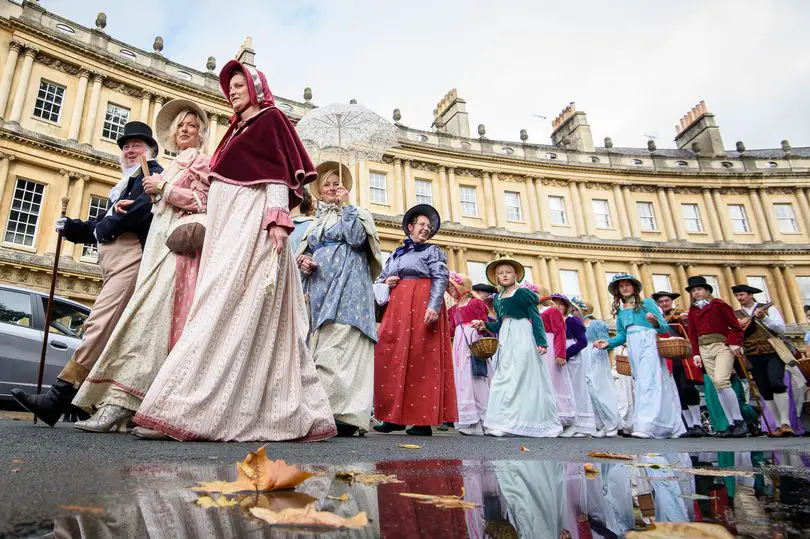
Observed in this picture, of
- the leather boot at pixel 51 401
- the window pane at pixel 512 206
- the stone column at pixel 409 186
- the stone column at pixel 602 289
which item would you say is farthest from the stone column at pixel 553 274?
the leather boot at pixel 51 401

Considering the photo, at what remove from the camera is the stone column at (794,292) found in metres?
25.8

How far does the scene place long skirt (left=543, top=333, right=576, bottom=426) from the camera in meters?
6.68

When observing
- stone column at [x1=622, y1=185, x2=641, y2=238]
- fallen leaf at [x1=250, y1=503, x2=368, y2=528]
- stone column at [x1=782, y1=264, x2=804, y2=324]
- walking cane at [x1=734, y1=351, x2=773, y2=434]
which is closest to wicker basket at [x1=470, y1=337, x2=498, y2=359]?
walking cane at [x1=734, y1=351, x2=773, y2=434]

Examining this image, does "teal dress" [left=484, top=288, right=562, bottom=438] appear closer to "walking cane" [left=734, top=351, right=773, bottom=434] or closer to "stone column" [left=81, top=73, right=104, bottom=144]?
"walking cane" [left=734, top=351, right=773, bottom=434]

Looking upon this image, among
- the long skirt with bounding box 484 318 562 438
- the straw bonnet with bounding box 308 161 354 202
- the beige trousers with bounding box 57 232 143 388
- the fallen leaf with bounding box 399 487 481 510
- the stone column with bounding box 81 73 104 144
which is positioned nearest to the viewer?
the fallen leaf with bounding box 399 487 481 510

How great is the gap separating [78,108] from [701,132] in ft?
109

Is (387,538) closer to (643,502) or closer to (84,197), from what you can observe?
(643,502)

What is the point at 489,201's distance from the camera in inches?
993

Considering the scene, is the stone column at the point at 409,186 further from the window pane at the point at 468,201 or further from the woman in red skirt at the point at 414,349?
the woman in red skirt at the point at 414,349

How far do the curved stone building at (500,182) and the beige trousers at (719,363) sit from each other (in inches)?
646

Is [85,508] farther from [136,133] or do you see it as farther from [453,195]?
[453,195]

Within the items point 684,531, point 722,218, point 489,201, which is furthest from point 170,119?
point 722,218

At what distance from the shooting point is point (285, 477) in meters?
1.18

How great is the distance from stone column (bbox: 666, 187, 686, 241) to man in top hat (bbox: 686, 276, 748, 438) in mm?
22307
